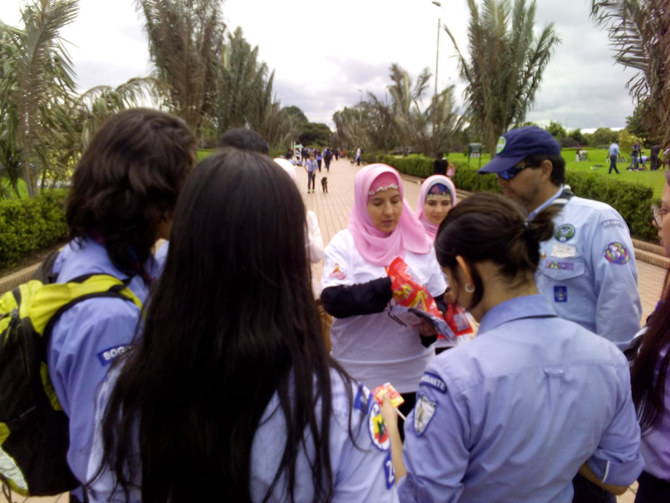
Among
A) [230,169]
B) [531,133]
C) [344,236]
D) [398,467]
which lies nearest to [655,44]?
[531,133]

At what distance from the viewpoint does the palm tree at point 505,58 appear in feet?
46.7

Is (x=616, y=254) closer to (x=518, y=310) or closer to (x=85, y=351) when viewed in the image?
(x=518, y=310)

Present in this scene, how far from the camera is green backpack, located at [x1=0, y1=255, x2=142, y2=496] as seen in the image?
3.59ft

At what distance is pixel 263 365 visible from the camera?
863 millimetres

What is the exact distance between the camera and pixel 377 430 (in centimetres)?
92

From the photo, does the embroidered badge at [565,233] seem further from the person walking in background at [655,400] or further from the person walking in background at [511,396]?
the person walking in background at [511,396]

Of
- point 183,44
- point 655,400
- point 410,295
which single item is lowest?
point 655,400

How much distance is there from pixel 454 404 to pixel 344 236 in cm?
153

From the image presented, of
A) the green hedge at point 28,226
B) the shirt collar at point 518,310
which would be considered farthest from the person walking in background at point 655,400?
the green hedge at point 28,226

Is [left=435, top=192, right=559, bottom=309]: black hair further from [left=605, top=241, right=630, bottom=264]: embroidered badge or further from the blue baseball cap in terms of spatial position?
the blue baseball cap

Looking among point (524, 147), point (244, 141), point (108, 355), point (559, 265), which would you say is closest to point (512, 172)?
point (524, 147)

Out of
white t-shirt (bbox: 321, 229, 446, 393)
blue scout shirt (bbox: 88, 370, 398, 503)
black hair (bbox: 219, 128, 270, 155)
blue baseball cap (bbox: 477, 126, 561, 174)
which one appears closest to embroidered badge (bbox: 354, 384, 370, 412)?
blue scout shirt (bbox: 88, 370, 398, 503)

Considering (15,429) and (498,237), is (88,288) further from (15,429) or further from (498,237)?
(498,237)

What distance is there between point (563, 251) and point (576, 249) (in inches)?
2.2
